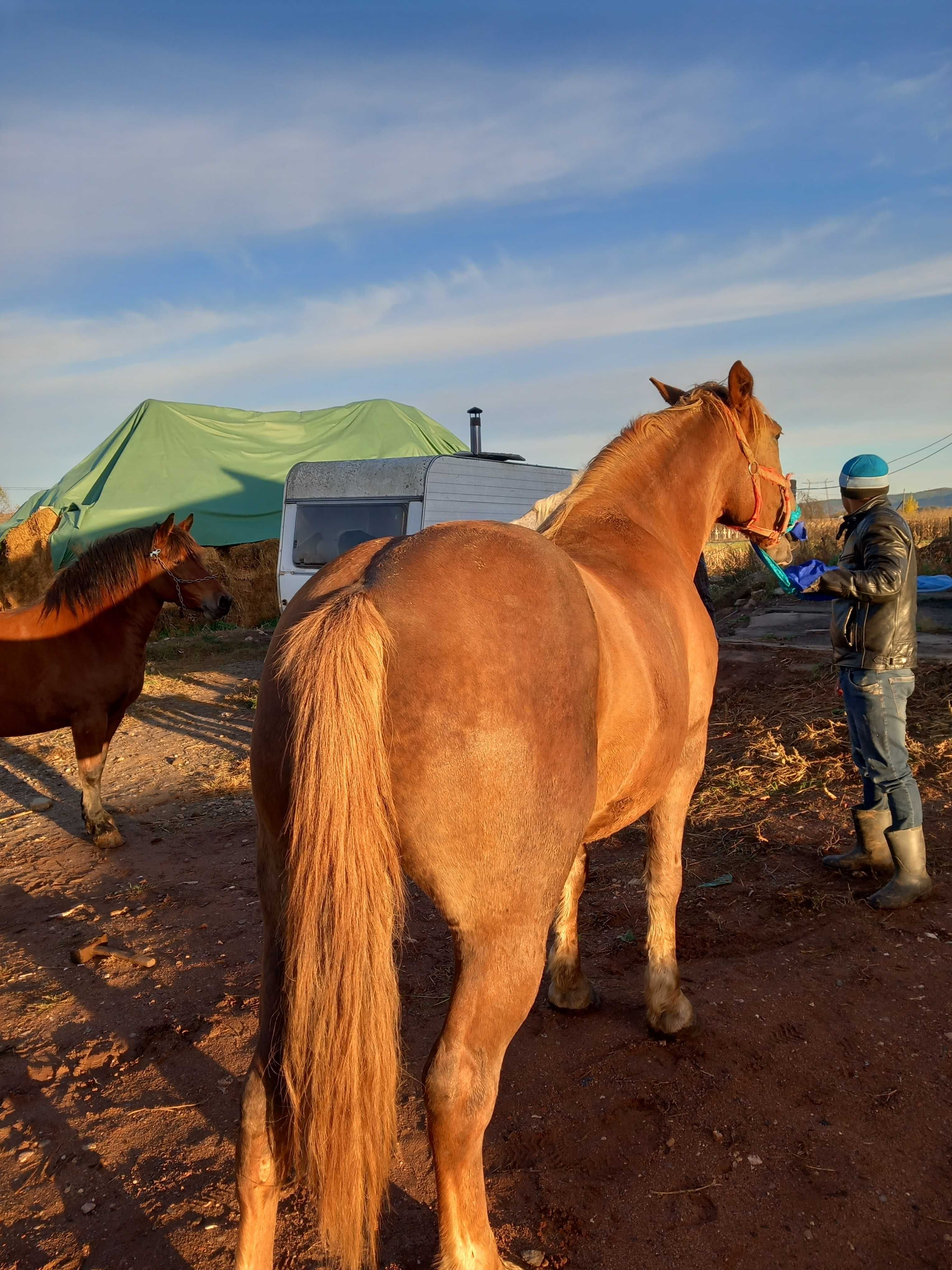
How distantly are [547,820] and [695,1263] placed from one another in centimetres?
130

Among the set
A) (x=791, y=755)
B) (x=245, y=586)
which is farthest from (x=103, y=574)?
(x=245, y=586)

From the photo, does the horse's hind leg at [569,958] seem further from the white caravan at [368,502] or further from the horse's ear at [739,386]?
the white caravan at [368,502]

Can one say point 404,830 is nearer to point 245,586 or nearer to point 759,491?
point 759,491

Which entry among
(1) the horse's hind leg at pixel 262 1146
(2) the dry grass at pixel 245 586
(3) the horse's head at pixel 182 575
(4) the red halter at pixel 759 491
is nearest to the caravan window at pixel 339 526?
(3) the horse's head at pixel 182 575

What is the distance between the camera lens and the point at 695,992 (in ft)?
11.2

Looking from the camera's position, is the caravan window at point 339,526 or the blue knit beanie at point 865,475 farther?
the caravan window at point 339,526

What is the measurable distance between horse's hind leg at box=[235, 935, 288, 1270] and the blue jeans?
10.7 ft

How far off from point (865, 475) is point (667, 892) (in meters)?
2.45

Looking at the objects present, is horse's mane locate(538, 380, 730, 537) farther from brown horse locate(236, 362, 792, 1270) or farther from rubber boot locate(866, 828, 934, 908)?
rubber boot locate(866, 828, 934, 908)

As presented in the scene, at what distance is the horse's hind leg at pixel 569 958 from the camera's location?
331cm

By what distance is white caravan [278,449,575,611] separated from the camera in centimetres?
1035

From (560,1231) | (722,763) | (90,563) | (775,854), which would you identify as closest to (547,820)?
(560,1231)

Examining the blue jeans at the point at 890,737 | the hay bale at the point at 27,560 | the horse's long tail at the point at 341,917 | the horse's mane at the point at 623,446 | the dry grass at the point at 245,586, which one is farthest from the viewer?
the dry grass at the point at 245,586

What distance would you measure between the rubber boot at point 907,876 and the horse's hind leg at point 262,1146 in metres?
3.21
